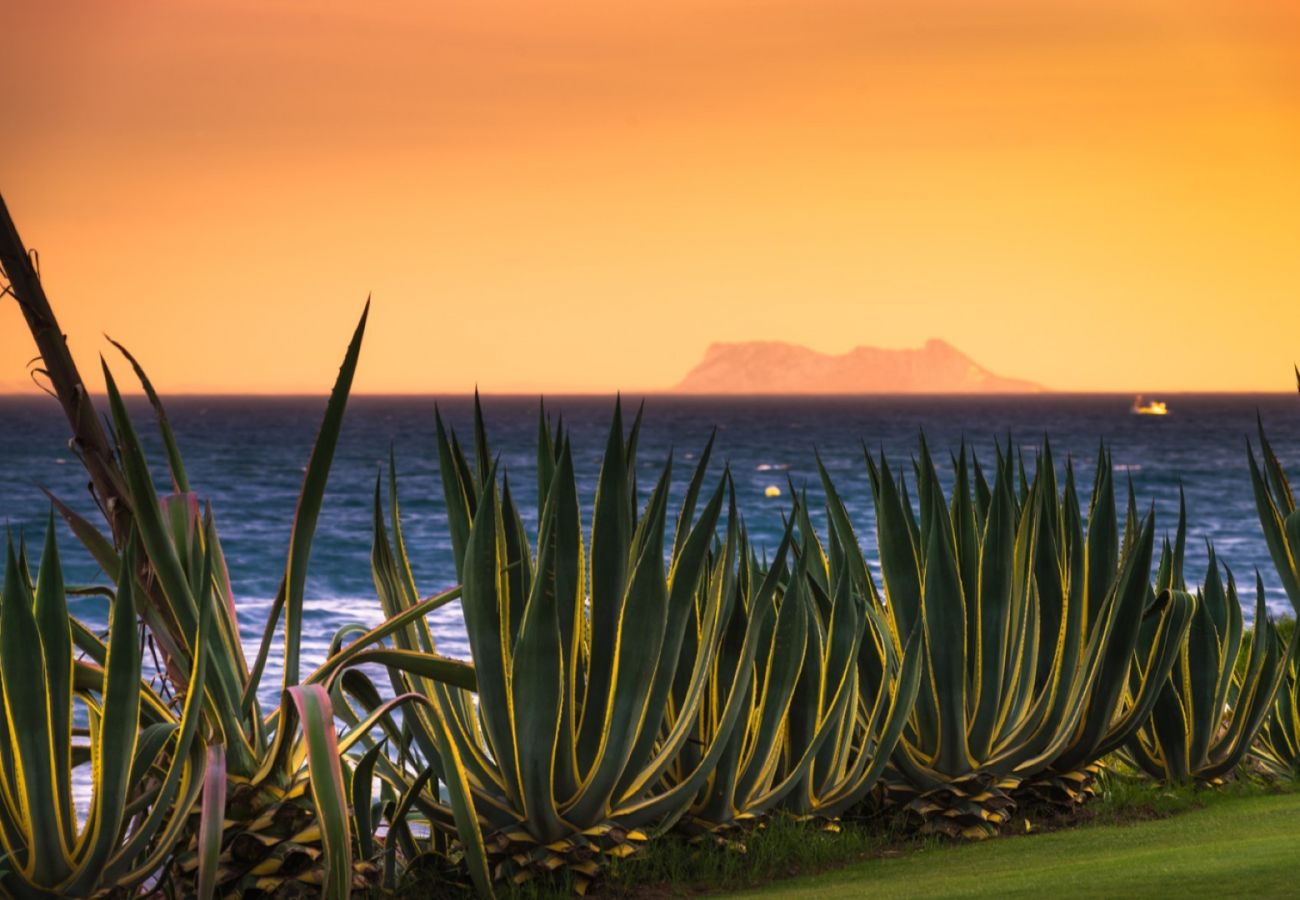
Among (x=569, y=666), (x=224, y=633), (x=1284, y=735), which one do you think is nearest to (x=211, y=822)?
(x=224, y=633)

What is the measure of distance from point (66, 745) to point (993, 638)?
290 centimetres

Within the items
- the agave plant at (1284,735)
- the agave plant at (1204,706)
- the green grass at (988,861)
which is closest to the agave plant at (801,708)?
the green grass at (988,861)

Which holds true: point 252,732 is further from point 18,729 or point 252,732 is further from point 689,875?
point 689,875

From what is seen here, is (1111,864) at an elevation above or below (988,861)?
above

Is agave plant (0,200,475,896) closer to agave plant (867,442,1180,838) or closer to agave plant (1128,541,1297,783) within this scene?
agave plant (867,442,1180,838)

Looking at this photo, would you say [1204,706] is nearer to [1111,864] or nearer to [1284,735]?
[1284,735]

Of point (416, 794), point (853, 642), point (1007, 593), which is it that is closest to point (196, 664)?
point (416, 794)

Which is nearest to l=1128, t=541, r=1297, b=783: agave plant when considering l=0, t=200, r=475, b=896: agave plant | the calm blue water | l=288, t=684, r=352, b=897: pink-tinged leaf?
the calm blue water

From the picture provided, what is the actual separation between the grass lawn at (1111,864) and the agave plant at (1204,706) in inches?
18.4

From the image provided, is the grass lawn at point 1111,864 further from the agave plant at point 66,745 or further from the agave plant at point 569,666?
the agave plant at point 66,745

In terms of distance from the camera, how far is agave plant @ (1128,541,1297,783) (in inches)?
240

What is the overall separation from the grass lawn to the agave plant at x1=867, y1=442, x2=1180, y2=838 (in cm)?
26

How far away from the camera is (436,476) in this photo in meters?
69.0

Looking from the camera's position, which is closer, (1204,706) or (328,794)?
(328,794)
